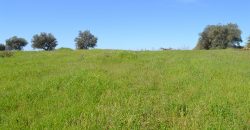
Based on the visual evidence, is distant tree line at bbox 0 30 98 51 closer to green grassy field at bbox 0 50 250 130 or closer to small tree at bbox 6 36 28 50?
small tree at bbox 6 36 28 50

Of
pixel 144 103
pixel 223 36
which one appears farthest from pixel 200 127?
pixel 223 36

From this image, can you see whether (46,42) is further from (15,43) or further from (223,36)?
(223,36)

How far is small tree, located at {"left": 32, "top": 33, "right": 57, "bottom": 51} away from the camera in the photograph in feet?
231

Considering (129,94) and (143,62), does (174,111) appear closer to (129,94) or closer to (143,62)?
(129,94)

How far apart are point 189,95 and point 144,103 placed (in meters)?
1.89

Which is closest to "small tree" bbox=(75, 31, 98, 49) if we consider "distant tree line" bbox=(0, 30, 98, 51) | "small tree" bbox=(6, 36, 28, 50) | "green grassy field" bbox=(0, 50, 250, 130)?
"distant tree line" bbox=(0, 30, 98, 51)

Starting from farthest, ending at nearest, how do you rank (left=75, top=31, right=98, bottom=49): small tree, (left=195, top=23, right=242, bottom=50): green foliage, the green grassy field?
(left=75, top=31, right=98, bottom=49): small tree → (left=195, top=23, right=242, bottom=50): green foliage → the green grassy field

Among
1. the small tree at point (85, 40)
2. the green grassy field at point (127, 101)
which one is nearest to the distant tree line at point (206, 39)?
the small tree at point (85, 40)

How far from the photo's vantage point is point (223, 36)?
65.5m

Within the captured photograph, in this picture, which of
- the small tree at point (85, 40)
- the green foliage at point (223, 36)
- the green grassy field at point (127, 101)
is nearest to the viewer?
the green grassy field at point (127, 101)

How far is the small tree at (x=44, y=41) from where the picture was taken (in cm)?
7056

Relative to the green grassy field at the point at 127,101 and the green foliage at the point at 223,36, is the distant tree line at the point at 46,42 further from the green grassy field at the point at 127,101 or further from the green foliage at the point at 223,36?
the green grassy field at the point at 127,101

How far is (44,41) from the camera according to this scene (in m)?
71.1

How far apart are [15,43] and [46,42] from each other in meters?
8.57
